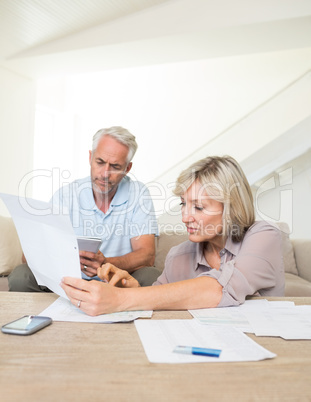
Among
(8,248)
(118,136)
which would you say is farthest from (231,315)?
(8,248)

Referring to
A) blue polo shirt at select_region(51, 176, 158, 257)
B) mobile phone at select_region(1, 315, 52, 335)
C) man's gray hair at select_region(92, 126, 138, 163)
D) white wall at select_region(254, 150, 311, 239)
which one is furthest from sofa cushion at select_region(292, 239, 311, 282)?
mobile phone at select_region(1, 315, 52, 335)

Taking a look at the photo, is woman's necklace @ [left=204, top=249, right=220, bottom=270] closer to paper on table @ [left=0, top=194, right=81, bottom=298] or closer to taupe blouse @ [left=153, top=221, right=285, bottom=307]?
taupe blouse @ [left=153, top=221, right=285, bottom=307]

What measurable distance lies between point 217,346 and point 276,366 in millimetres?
125

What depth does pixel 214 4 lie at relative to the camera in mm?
4227

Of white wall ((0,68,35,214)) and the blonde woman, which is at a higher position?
white wall ((0,68,35,214))

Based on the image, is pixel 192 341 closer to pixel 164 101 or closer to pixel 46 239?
pixel 46 239

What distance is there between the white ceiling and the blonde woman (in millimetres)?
3171

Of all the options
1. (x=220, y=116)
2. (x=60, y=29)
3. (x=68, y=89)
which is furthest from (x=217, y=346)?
(x=68, y=89)

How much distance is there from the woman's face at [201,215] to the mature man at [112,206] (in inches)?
30.5

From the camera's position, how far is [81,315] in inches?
39.5

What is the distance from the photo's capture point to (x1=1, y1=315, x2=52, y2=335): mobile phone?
816mm

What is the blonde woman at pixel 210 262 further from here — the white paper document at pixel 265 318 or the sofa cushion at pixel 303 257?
the sofa cushion at pixel 303 257

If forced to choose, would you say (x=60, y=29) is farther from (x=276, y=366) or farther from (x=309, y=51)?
(x=276, y=366)

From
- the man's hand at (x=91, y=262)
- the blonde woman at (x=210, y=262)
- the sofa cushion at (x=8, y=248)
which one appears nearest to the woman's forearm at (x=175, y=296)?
the blonde woman at (x=210, y=262)
